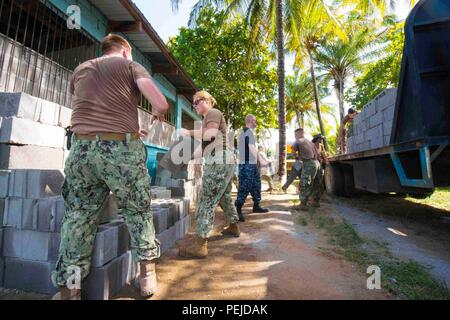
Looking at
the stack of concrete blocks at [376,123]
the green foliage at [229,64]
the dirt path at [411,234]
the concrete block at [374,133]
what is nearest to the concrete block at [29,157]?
the dirt path at [411,234]

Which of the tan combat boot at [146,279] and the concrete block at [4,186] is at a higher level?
the concrete block at [4,186]

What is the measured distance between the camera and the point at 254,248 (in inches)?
120

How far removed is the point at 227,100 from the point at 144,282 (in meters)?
10.2

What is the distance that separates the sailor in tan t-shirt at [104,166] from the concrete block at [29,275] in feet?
1.10

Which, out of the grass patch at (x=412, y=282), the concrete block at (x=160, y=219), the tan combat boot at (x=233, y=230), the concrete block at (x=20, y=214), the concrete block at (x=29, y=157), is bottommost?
the grass patch at (x=412, y=282)

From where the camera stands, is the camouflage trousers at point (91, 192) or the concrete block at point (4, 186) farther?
the concrete block at point (4, 186)

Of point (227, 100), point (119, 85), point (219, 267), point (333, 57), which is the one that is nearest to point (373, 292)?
point (219, 267)

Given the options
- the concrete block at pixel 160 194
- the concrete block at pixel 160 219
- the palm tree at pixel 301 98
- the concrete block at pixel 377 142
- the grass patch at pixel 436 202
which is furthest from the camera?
the palm tree at pixel 301 98

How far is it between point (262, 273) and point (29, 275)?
6.02 ft

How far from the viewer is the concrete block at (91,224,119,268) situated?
1783 millimetres

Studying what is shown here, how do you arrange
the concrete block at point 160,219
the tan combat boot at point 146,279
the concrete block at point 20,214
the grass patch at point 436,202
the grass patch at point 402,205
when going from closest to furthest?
the tan combat boot at point 146,279, the concrete block at point 20,214, the concrete block at point 160,219, the grass patch at point 402,205, the grass patch at point 436,202

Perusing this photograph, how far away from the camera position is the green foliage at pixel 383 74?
14.1 metres

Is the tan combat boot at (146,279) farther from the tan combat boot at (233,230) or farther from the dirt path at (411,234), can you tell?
the dirt path at (411,234)

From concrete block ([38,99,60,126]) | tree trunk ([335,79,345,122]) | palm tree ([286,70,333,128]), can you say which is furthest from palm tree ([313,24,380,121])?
concrete block ([38,99,60,126])
